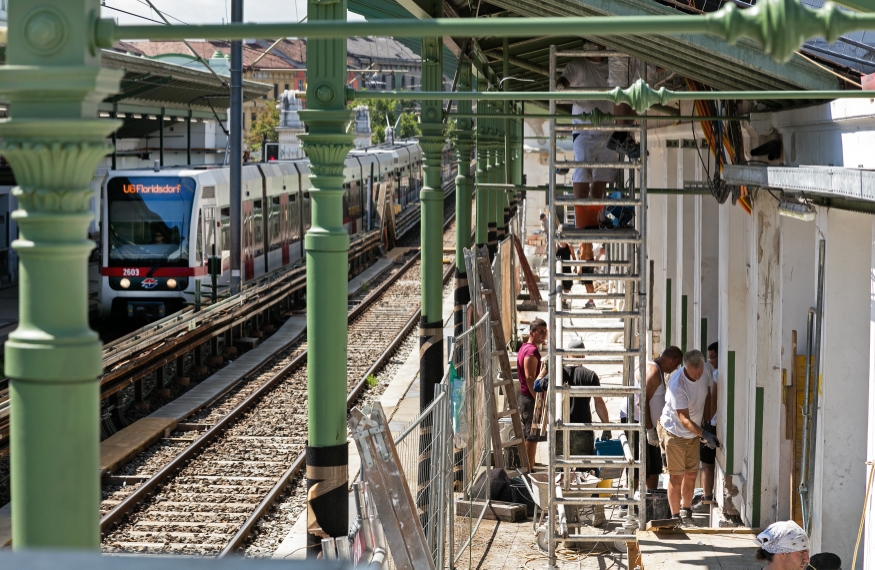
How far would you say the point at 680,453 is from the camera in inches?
411

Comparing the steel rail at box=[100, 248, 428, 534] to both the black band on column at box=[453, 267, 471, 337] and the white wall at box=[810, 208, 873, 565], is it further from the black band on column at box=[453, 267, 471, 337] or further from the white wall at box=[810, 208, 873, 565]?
the white wall at box=[810, 208, 873, 565]

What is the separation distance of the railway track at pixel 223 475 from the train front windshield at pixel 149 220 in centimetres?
272

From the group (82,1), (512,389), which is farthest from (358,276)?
(82,1)

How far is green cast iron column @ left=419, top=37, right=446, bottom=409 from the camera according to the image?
1244 centimetres

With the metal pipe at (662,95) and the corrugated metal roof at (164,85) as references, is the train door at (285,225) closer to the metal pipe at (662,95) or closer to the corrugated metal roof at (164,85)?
the corrugated metal roof at (164,85)

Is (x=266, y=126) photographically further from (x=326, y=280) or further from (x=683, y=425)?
(x=326, y=280)

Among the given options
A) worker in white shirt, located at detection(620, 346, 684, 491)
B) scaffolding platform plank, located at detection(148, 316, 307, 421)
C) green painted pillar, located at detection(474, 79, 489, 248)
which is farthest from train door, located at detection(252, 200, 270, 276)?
worker in white shirt, located at detection(620, 346, 684, 491)

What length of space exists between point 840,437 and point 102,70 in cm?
570

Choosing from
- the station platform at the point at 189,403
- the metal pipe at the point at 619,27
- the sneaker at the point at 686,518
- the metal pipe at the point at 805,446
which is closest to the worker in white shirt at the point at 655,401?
the sneaker at the point at 686,518

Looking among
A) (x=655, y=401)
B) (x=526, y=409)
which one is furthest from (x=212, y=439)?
(x=655, y=401)

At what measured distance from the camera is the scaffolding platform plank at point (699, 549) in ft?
28.5

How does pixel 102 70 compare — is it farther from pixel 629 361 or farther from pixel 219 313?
pixel 219 313

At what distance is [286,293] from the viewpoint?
24.8 m

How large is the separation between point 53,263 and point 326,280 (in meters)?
3.62
